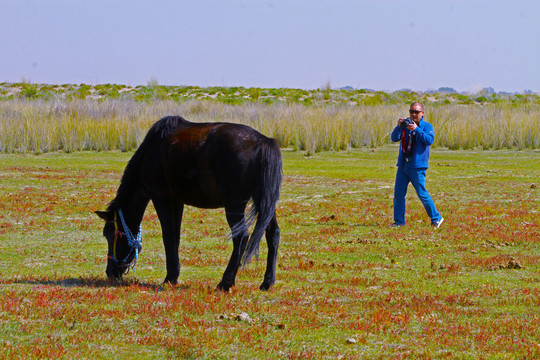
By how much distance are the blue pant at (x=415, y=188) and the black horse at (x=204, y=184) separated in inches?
246

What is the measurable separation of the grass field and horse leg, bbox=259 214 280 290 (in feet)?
0.48

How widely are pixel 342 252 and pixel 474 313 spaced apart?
14.7ft

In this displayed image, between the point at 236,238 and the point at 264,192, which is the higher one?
the point at 264,192

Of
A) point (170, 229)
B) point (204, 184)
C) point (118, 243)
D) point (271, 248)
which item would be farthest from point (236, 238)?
point (118, 243)

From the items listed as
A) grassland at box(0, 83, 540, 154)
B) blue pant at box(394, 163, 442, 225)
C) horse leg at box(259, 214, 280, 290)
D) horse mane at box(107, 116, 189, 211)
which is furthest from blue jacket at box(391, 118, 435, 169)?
grassland at box(0, 83, 540, 154)

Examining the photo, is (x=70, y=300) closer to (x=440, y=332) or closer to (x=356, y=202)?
(x=440, y=332)

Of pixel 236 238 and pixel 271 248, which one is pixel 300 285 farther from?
pixel 236 238

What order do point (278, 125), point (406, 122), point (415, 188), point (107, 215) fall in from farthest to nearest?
1. point (278, 125)
2. point (415, 188)
3. point (406, 122)
4. point (107, 215)

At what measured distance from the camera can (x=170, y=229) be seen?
29.1ft

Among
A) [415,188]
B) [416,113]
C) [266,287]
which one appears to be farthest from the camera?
[415,188]

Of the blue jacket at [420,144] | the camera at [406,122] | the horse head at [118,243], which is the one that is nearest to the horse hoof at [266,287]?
the horse head at [118,243]

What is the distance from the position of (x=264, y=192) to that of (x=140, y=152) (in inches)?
67.4

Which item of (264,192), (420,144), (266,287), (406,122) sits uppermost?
(406,122)

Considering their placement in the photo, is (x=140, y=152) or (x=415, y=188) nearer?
(x=140, y=152)
